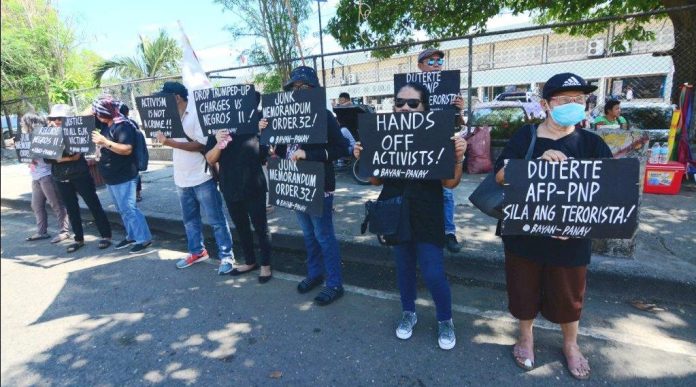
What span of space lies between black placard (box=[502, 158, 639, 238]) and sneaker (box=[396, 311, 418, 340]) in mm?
1171

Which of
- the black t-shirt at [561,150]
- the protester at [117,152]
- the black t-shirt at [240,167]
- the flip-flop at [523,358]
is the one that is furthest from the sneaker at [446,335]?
the protester at [117,152]

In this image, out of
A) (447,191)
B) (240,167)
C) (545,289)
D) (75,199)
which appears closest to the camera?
(545,289)

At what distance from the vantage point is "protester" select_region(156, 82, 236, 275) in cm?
427

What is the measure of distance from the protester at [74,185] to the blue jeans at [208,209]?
187cm

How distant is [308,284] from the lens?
396cm

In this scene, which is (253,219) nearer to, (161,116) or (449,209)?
(161,116)

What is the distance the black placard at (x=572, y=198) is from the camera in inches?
88.6

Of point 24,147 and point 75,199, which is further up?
point 24,147

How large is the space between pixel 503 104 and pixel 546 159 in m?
8.38

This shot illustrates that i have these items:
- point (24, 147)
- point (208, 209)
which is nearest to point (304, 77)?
point (208, 209)

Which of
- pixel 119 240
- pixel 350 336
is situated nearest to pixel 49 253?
pixel 119 240

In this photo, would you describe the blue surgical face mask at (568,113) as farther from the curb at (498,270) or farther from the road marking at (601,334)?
the curb at (498,270)

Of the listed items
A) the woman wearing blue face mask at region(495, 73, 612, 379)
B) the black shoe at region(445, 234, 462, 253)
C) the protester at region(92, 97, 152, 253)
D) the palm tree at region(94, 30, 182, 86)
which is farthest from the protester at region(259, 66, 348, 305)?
the palm tree at region(94, 30, 182, 86)

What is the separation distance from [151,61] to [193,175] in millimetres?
18348
